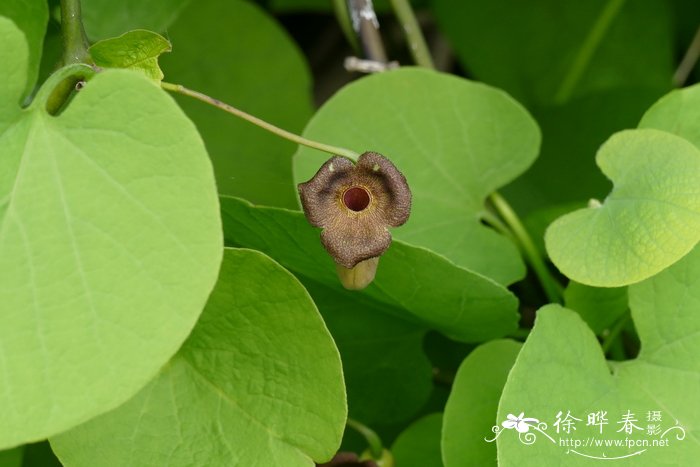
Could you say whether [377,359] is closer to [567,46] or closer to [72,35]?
[72,35]

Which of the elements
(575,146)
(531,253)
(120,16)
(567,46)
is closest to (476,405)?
(531,253)

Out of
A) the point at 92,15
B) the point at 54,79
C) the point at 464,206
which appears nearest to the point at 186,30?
the point at 92,15

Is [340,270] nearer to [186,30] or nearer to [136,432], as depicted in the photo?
[136,432]

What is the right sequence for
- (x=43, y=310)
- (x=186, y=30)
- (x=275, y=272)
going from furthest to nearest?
(x=186, y=30), (x=275, y=272), (x=43, y=310)

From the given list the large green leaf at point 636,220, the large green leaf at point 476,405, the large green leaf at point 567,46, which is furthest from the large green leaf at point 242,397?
the large green leaf at point 567,46

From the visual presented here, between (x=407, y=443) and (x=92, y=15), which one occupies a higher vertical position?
(x=92, y=15)

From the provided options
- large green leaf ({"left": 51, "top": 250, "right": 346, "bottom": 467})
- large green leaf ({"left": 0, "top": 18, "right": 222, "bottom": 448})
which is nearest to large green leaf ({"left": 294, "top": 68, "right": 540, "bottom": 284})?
large green leaf ({"left": 51, "top": 250, "right": 346, "bottom": 467})

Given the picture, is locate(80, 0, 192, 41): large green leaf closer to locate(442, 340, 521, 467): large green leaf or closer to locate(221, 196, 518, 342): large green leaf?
locate(221, 196, 518, 342): large green leaf
